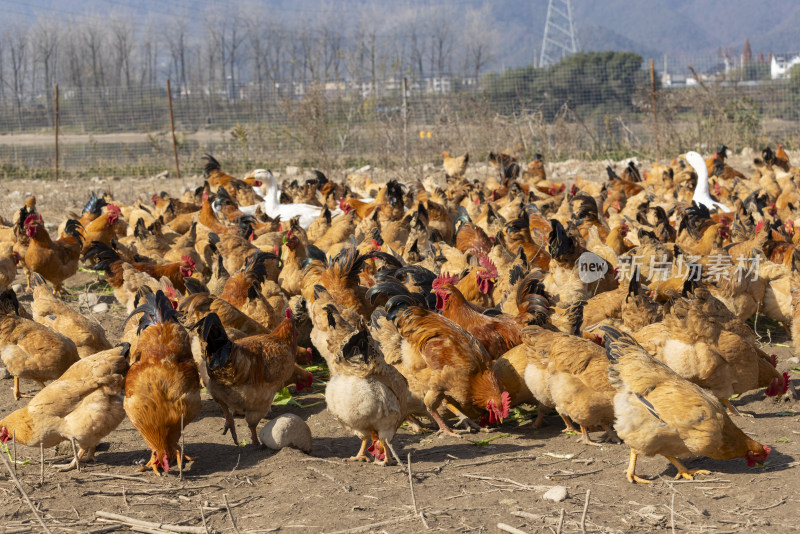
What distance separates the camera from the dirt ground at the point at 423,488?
3.97 m

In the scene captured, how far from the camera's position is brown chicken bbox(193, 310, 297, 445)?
5094mm

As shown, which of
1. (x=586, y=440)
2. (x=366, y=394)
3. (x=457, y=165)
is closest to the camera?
(x=366, y=394)

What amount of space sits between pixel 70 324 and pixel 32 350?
0.53 meters

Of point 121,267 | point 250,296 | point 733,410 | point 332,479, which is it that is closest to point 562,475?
point 332,479

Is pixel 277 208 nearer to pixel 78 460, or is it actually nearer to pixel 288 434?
pixel 288 434

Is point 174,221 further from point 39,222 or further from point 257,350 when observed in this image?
point 257,350

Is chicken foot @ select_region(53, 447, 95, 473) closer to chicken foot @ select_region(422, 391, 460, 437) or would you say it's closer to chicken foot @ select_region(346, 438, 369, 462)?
chicken foot @ select_region(346, 438, 369, 462)

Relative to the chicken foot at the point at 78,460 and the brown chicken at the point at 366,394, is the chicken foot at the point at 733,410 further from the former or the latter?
the chicken foot at the point at 78,460

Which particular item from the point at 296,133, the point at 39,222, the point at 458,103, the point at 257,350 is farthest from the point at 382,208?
the point at 458,103

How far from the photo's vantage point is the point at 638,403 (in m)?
4.45

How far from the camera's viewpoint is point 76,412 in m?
4.85

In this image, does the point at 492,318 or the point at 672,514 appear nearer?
the point at 672,514

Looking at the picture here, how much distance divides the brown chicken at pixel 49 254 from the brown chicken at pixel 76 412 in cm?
411

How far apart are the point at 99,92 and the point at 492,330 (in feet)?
69.4
